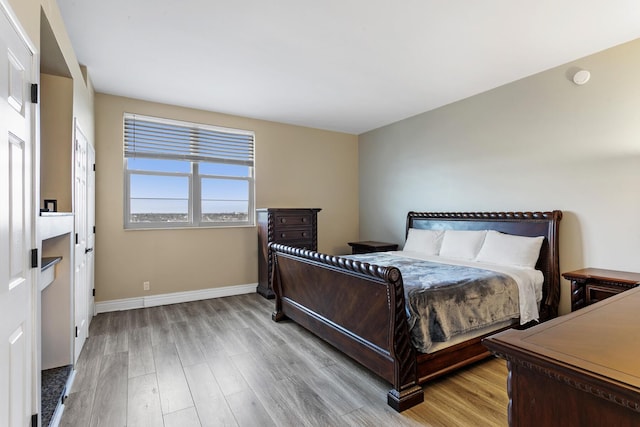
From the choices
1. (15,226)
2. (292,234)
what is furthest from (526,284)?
(15,226)

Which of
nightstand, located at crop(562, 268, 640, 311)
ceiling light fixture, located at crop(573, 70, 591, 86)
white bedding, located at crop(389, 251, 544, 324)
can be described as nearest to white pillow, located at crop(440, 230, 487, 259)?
white bedding, located at crop(389, 251, 544, 324)

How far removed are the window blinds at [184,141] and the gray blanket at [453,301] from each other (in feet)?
10.3

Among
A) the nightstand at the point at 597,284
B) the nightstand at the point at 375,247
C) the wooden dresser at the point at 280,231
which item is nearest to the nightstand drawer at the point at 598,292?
the nightstand at the point at 597,284

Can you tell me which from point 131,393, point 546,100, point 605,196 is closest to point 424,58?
point 546,100

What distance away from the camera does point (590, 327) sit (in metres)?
1.03

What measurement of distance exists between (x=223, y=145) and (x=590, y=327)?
178 inches

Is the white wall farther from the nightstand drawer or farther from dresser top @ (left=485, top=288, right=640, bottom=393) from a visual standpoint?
dresser top @ (left=485, top=288, right=640, bottom=393)

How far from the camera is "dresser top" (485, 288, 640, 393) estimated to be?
75 centimetres

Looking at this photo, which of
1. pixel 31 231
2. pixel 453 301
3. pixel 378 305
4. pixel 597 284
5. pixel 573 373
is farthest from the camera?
pixel 597 284

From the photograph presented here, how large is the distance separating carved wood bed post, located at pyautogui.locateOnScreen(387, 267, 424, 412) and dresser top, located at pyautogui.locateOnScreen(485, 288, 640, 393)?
3.14 feet

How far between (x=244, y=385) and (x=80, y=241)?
1960mm

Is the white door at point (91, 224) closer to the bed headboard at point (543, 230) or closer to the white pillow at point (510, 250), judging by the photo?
the white pillow at point (510, 250)

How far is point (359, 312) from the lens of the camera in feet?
7.65

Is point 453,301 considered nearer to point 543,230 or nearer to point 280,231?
point 543,230
